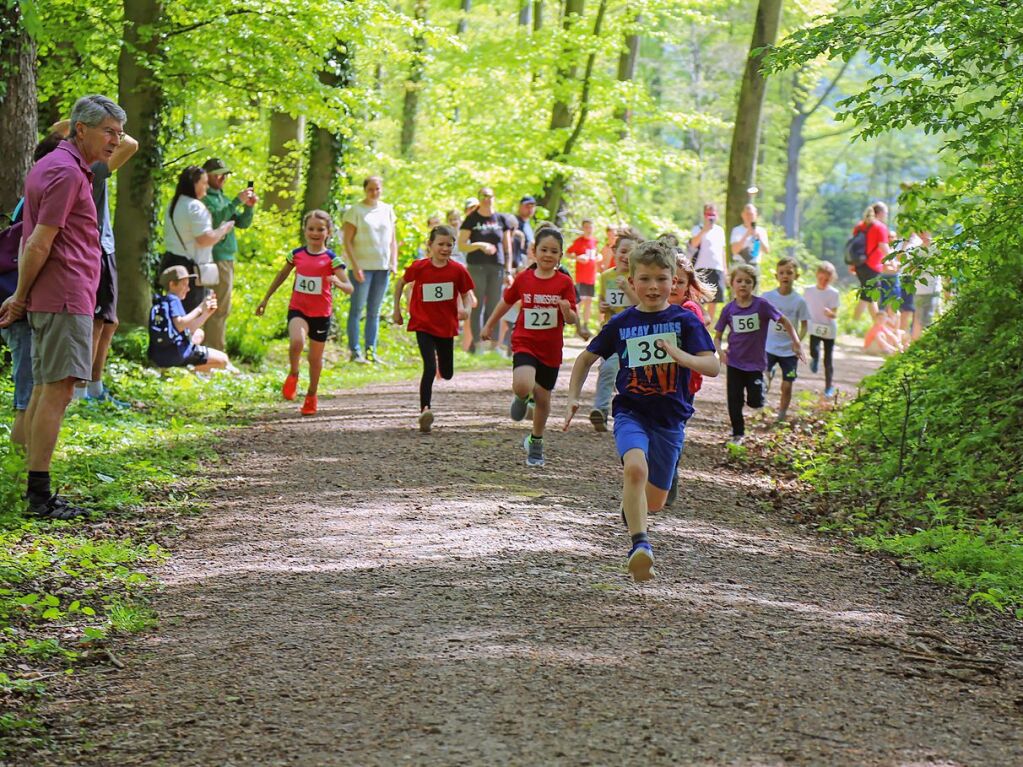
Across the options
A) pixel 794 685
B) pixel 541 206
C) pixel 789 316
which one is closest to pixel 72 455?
pixel 794 685

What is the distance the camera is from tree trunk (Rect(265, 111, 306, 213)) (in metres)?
20.0

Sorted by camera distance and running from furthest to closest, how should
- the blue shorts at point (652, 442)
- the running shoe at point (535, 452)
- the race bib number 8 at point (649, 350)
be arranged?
the running shoe at point (535, 452), the race bib number 8 at point (649, 350), the blue shorts at point (652, 442)

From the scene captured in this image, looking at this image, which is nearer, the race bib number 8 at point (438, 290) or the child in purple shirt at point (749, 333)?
the race bib number 8 at point (438, 290)

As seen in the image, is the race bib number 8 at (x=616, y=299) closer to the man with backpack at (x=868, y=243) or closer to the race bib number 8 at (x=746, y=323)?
the race bib number 8 at (x=746, y=323)

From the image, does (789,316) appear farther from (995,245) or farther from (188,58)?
(188,58)

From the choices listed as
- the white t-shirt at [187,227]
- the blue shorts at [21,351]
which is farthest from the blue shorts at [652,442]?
the white t-shirt at [187,227]

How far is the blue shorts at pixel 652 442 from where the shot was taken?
22.2 feet

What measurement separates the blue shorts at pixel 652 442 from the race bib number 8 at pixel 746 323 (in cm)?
517

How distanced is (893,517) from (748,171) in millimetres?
11857

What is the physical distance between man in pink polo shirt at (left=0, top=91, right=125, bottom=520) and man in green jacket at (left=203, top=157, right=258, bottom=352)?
6.50m

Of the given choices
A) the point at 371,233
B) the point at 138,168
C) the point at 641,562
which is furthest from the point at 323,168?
the point at 641,562

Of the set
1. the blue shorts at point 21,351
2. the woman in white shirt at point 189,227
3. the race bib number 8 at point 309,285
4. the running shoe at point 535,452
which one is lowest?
the running shoe at point 535,452

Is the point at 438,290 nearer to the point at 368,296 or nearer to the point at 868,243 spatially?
the point at 368,296

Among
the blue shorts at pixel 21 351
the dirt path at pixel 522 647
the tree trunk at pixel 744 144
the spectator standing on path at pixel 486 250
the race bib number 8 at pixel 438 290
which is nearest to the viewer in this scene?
the dirt path at pixel 522 647
